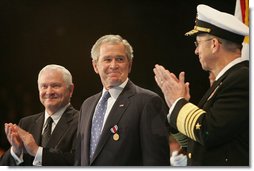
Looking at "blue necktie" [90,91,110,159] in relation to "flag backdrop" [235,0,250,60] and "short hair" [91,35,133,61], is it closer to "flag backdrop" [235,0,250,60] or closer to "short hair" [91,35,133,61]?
"short hair" [91,35,133,61]

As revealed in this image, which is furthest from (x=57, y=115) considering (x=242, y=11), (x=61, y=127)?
(x=242, y=11)

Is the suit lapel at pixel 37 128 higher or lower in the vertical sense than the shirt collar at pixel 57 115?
lower

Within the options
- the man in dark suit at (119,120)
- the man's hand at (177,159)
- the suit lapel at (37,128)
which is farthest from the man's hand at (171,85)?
the suit lapel at (37,128)

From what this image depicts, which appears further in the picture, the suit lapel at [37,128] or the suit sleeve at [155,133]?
the suit lapel at [37,128]

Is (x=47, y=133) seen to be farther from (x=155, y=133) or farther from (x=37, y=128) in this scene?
(x=155, y=133)

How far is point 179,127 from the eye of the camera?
2166mm

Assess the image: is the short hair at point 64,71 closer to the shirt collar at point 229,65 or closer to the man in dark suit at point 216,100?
the man in dark suit at point 216,100

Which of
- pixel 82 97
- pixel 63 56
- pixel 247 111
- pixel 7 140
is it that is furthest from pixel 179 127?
pixel 7 140

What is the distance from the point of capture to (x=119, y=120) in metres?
2.44

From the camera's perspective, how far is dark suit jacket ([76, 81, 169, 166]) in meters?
2.40

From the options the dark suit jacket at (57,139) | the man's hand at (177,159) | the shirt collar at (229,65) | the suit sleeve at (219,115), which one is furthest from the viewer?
the dark suit jacket at (57,139)

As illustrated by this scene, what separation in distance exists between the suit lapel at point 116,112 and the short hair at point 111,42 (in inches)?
6.3

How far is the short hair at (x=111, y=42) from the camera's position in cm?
249

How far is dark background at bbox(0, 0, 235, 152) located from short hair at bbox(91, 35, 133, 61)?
2cm
